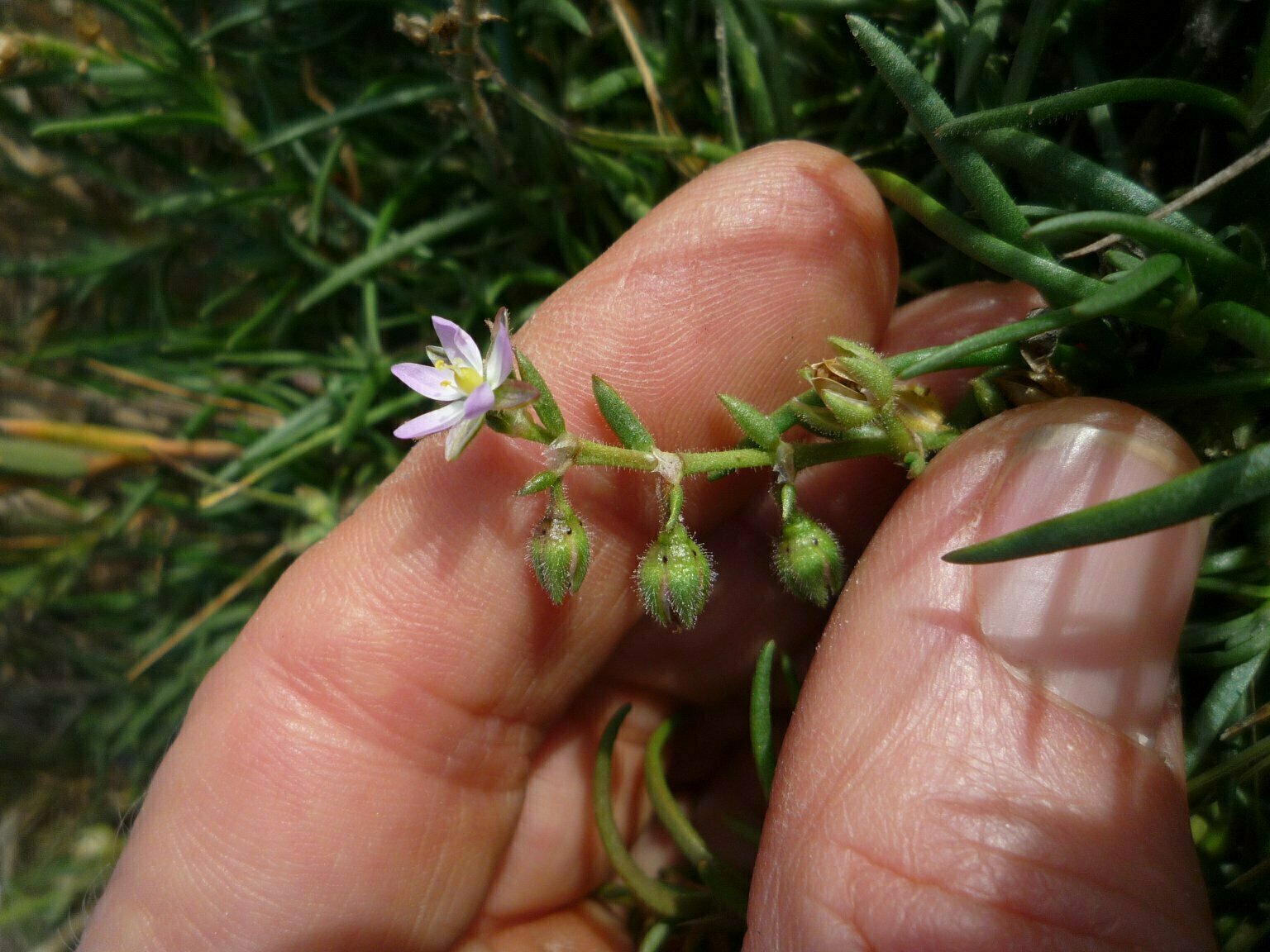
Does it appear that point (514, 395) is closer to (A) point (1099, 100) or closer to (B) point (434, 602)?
(B) point (434, 602)

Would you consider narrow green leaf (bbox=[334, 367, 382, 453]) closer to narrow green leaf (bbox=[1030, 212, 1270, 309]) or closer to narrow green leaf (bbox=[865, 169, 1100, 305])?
narrow green leaf (bbox=[865, 169, 1100, 305])

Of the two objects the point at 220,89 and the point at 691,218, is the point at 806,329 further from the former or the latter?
the point at 220,89

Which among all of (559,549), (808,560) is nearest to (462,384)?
(559,549)

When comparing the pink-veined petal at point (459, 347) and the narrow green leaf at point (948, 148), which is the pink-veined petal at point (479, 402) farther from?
the narrow green leaf at point (948, 148)

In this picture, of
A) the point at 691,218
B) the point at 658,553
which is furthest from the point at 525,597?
the point at 691,218

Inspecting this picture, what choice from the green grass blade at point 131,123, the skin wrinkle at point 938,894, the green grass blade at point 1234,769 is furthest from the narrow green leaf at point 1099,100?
the green grass blade at point 131,123

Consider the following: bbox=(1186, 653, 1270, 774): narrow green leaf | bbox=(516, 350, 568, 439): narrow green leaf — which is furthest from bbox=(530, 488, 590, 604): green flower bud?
bbox=(1186, 653, 1270, 774): narrow green leaf
